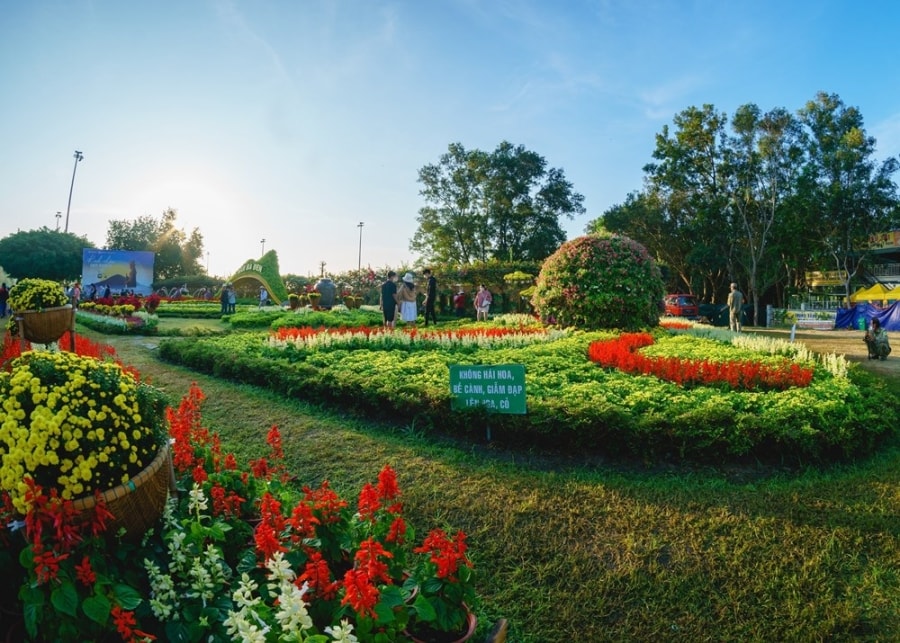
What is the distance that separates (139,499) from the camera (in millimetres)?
2334

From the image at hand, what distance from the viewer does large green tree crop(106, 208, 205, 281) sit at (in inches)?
2296

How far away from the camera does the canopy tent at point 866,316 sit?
22.5 m

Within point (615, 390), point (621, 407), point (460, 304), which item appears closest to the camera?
point (621, 407)

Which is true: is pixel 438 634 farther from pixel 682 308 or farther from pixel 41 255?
pixel 41 255

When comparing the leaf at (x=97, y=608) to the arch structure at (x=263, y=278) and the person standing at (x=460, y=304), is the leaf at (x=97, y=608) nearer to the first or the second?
the person standing at (x=460, y=304)

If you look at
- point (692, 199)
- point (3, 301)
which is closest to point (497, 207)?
point (692, 199)

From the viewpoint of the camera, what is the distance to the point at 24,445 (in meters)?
2.08

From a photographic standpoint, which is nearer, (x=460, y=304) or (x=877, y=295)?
(x=460, y=304)

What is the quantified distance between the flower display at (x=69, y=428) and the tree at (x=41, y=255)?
51.6 m

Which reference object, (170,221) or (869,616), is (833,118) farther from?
(170,221)

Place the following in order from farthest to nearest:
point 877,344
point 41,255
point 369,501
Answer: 1. point 41,255
2. point 877,344
3. point 369,501

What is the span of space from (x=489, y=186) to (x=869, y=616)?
40739mm

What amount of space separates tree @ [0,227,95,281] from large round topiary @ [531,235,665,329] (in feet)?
151

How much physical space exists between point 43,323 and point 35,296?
348 millimetres
